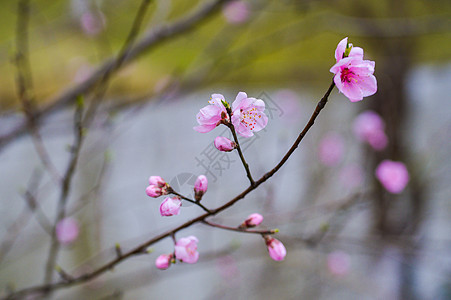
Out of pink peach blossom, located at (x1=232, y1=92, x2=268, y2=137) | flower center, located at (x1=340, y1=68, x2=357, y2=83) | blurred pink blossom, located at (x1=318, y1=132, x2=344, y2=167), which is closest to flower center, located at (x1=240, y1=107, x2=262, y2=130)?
pink peach blossom, located at (x1=232, y1=92, x2=268, y2=137)

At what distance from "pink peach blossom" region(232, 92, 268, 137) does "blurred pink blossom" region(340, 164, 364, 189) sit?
1.56 m

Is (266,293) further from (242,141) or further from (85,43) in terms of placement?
(85,43)

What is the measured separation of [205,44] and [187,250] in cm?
206

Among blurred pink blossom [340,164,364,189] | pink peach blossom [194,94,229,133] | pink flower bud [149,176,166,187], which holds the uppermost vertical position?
pink peach blossom [194,94,229,133]

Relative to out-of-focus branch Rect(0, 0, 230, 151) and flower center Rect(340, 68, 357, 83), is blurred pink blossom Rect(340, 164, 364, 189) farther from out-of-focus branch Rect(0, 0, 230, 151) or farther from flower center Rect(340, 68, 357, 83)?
flower center Rect(340, 68, 357, 83)

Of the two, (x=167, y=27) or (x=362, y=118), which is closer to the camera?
(x=167, y=27)

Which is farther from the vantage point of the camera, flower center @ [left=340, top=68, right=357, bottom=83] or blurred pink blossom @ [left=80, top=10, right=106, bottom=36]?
blurred pink blossom @ [left=80, top=10, right=106, bottom=36]

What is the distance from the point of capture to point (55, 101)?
1.11 m

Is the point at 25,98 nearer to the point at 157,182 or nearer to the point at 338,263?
the point at 157,182

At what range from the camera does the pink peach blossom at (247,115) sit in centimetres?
47

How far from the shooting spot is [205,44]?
95.3 inches

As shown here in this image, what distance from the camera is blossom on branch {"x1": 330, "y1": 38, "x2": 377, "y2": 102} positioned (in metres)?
0.43

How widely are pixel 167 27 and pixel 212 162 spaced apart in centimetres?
72

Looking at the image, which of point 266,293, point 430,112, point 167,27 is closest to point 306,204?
point 266,293
